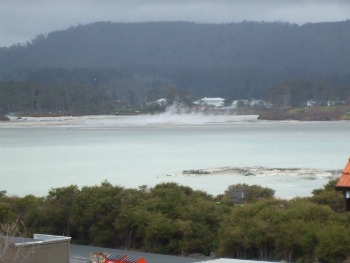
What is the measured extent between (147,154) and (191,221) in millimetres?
42256

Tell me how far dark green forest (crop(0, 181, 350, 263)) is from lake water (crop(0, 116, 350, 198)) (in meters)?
10.1

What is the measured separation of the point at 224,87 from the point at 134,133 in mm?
95306

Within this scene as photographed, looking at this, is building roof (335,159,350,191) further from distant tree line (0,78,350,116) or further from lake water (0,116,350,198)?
distant tree line (0,78,350,116)

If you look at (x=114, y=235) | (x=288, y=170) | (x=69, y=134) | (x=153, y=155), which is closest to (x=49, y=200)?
(x=114, y=235)

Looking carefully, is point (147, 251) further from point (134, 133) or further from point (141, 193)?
point (134, 133)

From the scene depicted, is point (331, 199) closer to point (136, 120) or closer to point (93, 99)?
point (136, 120)

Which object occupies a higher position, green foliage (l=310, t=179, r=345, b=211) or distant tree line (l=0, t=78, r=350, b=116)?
distant tree line (l=0, t=78, r=350, b=116)

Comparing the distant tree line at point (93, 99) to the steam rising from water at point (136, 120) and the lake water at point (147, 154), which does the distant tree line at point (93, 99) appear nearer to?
the steam rising from water at point (136, 120)

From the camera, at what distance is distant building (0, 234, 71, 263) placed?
48.8 ft

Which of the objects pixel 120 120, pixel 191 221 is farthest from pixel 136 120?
pixel 191 221

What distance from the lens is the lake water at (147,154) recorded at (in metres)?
40.0

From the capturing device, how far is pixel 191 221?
20016 mm

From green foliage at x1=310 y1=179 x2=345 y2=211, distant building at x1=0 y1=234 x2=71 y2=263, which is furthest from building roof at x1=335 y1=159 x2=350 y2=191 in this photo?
green foliage at x1=310 y1=179 x2=345 y2=211

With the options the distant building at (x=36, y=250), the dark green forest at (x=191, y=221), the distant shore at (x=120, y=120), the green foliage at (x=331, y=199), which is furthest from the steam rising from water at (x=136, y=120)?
the distant building at (x=36, y=250)
